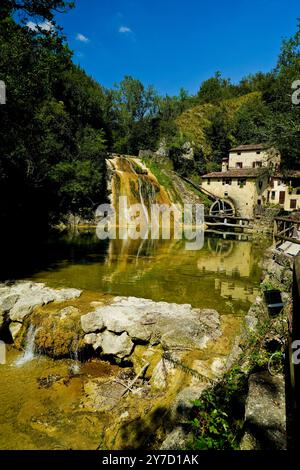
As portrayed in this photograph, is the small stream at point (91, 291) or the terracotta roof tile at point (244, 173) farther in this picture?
the terracotta roof tile at point (244, 173)

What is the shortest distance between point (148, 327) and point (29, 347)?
332 centimetres

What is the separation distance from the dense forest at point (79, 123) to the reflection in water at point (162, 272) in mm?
6882

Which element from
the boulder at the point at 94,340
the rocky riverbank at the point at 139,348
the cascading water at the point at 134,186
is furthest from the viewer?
the cascading water at the point at 134,186

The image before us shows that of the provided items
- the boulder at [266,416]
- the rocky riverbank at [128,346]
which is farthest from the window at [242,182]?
the boulder at [266,416]

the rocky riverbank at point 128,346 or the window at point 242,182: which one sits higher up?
the window at point 242,182

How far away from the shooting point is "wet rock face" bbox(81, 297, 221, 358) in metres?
7.11

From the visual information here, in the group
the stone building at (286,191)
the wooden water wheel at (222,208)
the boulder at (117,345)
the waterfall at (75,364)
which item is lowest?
the waterfall at (75,364)

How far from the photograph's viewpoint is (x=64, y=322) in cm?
791

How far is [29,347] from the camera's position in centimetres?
789

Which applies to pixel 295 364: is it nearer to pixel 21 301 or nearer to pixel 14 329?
pixel 14 329

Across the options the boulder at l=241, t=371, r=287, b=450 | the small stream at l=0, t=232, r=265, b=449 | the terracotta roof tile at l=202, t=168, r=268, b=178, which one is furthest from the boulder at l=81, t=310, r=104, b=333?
the terracotta roof tile at l=202, t=168, r=268, b=178

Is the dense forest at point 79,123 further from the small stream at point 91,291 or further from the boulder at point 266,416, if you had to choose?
the boulder at point 266,416

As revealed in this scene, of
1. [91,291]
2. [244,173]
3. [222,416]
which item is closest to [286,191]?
[244,173]

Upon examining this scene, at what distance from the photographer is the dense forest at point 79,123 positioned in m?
13.0
